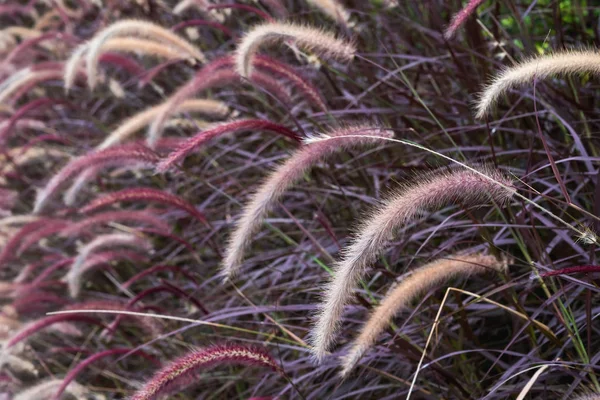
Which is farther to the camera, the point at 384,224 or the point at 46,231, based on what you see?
the point at 46,231

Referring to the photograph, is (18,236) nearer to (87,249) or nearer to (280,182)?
(87,249)

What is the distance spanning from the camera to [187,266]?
381 cm

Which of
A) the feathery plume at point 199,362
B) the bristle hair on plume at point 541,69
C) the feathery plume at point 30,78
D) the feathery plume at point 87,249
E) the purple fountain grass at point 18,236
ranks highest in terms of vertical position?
the bristle hair on plume at point 541,69

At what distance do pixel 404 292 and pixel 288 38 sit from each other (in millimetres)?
1030

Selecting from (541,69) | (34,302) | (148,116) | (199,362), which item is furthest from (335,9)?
(34,302)

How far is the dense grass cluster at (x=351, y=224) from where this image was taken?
6.04ft

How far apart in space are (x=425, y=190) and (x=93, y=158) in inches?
55.5

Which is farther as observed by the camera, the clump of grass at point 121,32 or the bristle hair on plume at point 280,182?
the clump of grass at point 121,32

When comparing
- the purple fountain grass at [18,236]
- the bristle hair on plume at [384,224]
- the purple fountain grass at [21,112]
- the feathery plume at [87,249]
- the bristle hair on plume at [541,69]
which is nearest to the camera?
the bristle hair on plume at [384,224]

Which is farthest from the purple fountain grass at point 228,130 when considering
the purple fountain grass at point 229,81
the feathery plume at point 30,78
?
the feathery plume at point 30,78

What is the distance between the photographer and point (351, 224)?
8.04 feet

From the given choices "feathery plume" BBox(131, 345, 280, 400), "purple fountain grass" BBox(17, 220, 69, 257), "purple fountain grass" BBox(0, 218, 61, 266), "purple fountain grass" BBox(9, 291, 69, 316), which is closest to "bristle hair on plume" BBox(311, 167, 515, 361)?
"feathery plume" BBox(131, 345, 280, 400)

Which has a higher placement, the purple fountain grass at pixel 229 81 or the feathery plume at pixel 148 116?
the purple fountain grass at pixel 229 81

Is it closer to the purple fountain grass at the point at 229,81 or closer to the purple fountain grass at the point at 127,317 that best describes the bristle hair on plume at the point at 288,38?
the purple fountain grass at the point at 229,81
